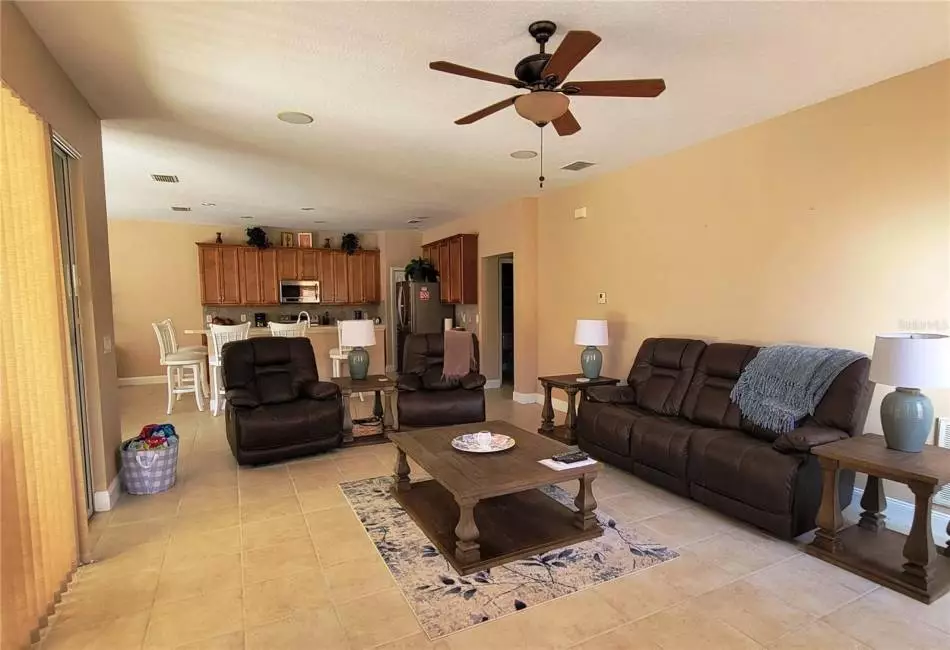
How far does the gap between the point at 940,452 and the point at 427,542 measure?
8.93 ft

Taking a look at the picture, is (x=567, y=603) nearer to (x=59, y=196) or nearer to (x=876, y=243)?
(x=876, y=243)

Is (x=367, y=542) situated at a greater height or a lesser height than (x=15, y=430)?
lesser

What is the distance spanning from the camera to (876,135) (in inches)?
119

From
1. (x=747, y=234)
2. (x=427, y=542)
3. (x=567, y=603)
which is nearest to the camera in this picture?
(x=567, y=603)

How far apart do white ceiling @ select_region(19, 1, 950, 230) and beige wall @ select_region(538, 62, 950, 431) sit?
0.65 feet

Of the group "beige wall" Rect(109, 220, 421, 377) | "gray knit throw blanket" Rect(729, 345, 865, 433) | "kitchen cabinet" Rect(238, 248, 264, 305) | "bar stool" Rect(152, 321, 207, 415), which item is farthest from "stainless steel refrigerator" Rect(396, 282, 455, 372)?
"gray knit throw blanket" Rect(729, 345, 865, 433)

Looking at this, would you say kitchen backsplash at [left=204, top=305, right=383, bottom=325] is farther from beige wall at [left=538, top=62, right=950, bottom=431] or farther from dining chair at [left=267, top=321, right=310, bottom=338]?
beige wall at [left=538, top=62, right=950, bottom=431]

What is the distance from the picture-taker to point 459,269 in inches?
295

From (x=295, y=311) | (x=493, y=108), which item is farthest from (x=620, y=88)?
(x=295, y=311)

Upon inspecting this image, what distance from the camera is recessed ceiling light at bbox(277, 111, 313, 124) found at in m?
3.35

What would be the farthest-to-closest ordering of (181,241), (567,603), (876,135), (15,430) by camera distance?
(181,241) → (876,135) → (567,603) → (15,430)

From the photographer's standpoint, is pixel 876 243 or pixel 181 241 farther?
pixel 181 241

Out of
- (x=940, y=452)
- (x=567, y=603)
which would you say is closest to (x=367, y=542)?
(x=567, y=603)

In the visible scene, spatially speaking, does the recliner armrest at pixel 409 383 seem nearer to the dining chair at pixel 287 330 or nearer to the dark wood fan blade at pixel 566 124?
the dining chair at pixel 287 330
